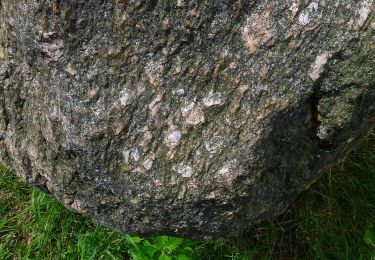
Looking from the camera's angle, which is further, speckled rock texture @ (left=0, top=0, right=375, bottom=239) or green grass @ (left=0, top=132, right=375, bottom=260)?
green grass @ (left=0, top=132, right=375, bottom=260)

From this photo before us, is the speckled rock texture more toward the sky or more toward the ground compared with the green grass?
more toward the sky

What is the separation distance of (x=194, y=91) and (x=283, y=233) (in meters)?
0.94

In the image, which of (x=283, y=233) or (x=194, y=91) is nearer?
(x=194, y=91)

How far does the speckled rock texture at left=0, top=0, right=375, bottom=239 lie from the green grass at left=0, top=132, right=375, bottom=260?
655 millimetres

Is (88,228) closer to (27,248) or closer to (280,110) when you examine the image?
(27,248)

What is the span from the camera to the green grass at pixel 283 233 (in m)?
1.92

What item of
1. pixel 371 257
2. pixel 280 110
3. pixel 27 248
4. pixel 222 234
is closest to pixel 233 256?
pixel 371 257

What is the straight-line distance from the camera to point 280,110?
115 cm

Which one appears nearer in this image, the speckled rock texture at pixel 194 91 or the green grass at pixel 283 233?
the speckled rock texture at pixel 194 91

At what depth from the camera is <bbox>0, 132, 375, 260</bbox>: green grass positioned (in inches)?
75.6

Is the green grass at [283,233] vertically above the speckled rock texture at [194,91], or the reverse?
the speckled rock texture at [194,91]

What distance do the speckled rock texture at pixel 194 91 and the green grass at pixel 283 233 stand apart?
2.15 feet

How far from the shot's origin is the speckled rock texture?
3.72ft

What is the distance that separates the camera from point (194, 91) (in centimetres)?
118
